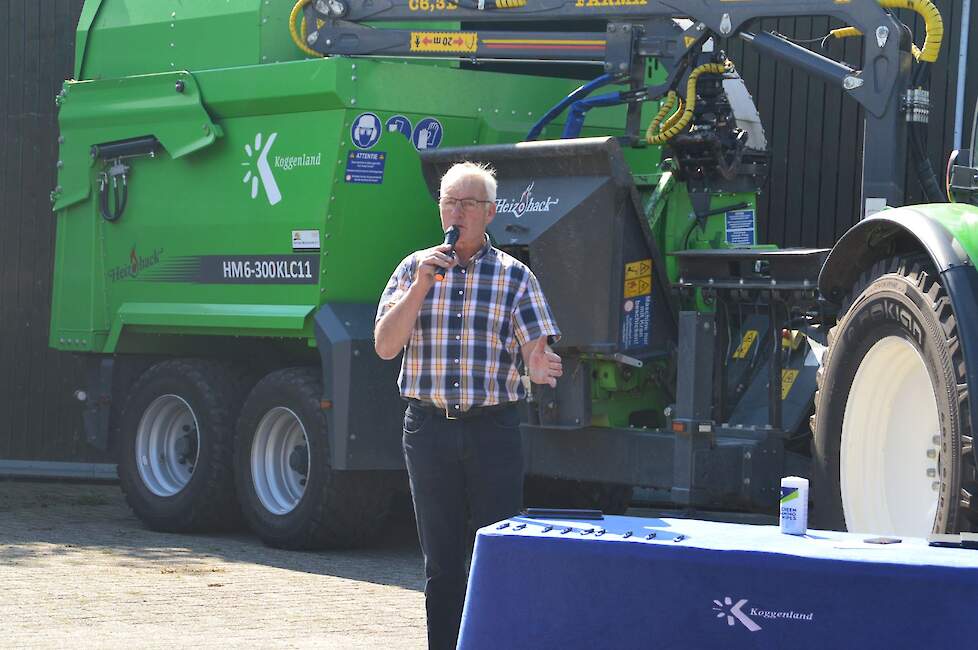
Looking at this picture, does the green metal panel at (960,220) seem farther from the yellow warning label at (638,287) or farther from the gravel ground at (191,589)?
the gravel ground at (191,589)

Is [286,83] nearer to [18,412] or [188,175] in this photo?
[188,175]

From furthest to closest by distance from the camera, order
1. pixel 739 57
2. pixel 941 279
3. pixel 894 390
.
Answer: pixel 739 57
pixel 894 390
pixel 941 279

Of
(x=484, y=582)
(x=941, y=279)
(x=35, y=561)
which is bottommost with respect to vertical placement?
(x=35, y=561)

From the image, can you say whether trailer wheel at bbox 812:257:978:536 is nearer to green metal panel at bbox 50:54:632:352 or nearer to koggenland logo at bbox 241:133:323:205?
green metal panel at bbox 50:54:632:352

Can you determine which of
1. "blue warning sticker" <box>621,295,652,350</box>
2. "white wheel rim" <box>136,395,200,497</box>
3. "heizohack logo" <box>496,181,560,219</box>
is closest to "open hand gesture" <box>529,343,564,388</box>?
"blue warning sticker" <box>621,295,652,350</box>

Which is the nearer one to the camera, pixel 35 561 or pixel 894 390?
pixel 894 390

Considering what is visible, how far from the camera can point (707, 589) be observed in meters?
4.48

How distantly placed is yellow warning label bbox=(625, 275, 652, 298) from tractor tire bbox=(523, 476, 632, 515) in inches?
91.3

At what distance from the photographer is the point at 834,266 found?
7027mm

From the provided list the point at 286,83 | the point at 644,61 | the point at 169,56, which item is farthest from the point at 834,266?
the point at 169,56

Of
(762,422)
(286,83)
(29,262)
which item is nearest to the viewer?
(762,422)

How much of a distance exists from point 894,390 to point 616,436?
6.64 feet

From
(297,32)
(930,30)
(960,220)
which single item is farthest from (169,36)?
(960,220)

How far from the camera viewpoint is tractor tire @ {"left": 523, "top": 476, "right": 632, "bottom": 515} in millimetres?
10516
